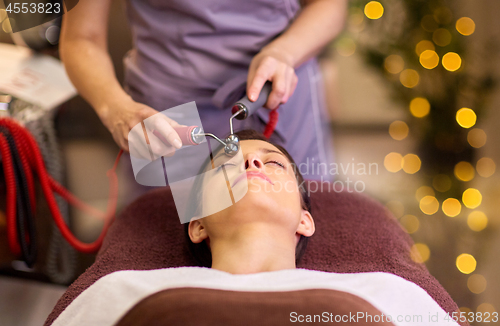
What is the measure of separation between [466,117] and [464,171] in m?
0.31

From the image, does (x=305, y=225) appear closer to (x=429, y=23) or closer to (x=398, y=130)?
(x=429, y=23)

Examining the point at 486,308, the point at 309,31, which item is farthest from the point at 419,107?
the point at 309,31

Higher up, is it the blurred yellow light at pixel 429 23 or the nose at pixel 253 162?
the blurred yellow light at pixel 429 23

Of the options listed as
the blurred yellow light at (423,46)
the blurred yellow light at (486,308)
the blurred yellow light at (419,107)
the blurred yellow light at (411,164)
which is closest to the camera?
the blurred yellow light at (486,308)

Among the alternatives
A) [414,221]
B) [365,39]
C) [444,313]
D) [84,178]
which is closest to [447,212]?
[414,221]

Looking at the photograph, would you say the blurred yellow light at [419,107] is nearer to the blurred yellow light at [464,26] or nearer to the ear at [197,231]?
the blurred yellow light at [464,26]

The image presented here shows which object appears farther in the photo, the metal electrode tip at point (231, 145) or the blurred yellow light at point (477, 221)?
the blurred yellow light at point (477, 221)

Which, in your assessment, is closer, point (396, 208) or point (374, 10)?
point (374, 10)

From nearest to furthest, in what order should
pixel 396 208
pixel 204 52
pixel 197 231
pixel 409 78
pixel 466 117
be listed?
pixel 197 231
pixel 204 52
pixel 466 117
pixel 409 78
pixel 396 208

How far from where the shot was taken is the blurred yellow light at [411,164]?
7.04 feet

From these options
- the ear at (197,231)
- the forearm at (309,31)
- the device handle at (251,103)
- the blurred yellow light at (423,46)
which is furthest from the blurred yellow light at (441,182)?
the ear at (197,231)

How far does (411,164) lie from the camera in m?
2.18

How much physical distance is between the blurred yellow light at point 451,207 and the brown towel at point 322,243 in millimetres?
1043

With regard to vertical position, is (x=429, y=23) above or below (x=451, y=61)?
above
